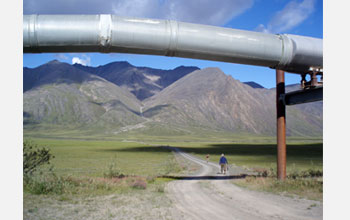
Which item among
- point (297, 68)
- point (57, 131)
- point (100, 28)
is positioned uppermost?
point (100, 28)

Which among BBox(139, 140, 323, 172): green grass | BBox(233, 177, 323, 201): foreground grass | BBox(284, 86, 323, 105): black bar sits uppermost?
BBox(284, 86, 323, 105): black bar

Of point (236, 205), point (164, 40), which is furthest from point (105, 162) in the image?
point (164, 40)

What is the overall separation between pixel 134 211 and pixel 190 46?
6133 millimetres

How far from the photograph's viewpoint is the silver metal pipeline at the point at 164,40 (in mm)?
7938

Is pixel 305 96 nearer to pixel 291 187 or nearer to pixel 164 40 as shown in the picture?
pixel 291 187

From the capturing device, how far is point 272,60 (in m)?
9.90

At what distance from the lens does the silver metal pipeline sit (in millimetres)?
7938

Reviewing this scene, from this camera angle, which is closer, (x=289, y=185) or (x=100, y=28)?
(x=100, y=28)

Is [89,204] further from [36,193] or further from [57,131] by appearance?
[57,131]

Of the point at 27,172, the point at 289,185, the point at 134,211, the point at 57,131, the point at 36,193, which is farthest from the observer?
the point at 57,131

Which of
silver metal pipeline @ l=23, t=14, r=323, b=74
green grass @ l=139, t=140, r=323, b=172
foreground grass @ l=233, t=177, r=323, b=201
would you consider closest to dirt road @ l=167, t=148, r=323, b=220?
foreground grass @ l=233, t=177, r=323, b=201

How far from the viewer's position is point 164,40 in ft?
28.1

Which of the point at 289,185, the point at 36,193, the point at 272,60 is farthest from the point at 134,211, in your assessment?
the point at 289,185

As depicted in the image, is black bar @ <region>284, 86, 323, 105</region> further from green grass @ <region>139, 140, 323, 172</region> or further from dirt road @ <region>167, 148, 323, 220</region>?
green grass @ <region>139, 140, 323, 172</region>
